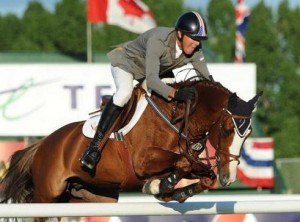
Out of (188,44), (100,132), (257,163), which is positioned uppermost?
(188,44)

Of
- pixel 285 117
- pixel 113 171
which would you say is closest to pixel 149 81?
pixel 113 171

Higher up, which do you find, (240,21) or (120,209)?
(240,21)

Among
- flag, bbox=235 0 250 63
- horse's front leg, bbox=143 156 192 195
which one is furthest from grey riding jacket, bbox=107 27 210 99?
flag, bbox=235 0 250 63

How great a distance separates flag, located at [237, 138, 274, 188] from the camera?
15156 mm

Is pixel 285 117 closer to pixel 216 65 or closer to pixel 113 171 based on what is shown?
pixel 216 65

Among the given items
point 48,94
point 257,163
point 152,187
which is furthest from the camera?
point 48,94

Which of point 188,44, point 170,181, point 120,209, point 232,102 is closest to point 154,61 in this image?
point 188,44

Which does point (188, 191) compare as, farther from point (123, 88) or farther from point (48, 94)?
point (48, 94)

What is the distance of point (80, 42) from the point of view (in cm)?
4219

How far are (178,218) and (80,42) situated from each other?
110ft

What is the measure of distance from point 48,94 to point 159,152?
864cm

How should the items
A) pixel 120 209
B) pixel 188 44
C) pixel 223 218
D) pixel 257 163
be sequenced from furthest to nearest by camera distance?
pixel 257 163
pixel 223 218
pixel 188 44
pixel 120 209

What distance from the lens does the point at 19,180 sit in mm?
7848

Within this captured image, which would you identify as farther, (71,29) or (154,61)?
(71,29)
